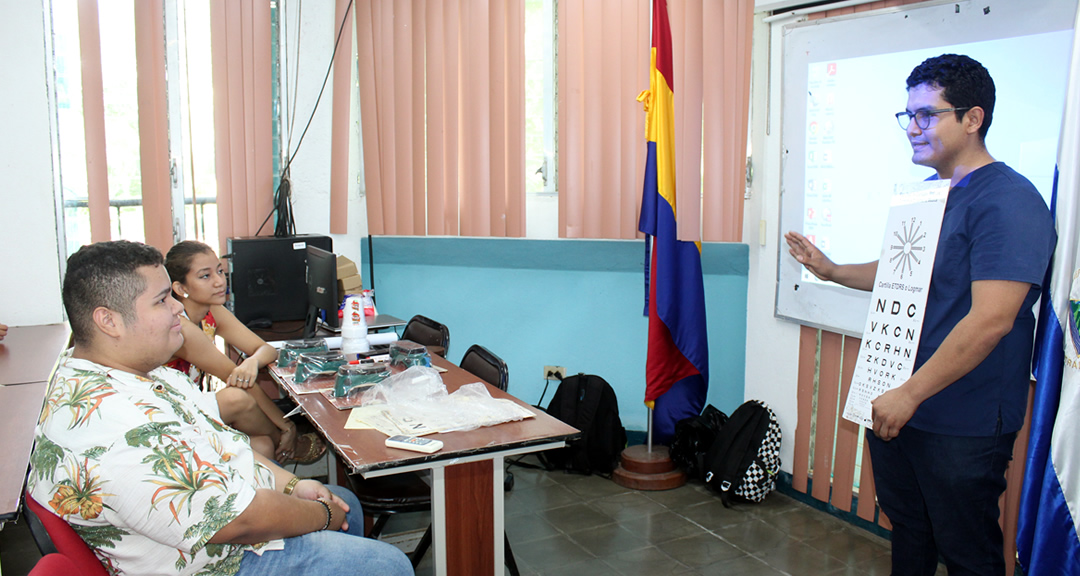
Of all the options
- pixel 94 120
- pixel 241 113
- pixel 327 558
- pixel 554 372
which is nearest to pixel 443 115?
pixel 241 113

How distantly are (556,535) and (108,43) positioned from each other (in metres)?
2.83

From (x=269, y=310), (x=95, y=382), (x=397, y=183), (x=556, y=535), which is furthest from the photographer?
(x=397, y=183)

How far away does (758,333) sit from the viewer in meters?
3.45

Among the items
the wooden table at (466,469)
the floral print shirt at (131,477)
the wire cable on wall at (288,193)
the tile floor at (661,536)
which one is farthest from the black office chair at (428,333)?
the floral print shirt at (131,477)

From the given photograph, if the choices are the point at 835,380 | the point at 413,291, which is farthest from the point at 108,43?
the point at 835,380

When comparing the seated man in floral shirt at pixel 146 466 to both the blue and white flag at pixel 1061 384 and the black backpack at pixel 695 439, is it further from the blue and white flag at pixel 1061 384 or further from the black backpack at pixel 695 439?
the black backpack at pixel 695 439

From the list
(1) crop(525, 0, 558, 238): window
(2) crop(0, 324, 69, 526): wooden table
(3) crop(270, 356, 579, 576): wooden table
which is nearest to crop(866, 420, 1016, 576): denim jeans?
(3) crop(270, 356, 579, 576): wooden table

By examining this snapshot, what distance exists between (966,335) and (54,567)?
1815 mm

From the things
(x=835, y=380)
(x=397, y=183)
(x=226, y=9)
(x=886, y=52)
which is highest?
(x=226, y=9)

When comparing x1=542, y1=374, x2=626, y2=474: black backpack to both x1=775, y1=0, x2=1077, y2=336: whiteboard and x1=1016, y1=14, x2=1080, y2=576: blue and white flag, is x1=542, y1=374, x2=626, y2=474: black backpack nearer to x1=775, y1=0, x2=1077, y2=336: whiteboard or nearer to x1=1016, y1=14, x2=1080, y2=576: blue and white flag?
x1=775, y1=0, x2=1077, y2=336: whiteboard

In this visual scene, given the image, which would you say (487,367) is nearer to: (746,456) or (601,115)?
(746,456)

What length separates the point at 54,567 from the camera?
1.11 metres

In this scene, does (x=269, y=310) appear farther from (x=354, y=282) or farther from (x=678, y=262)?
(x=678, y=262)

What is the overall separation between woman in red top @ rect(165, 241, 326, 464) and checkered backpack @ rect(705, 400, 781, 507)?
1.65 metres
